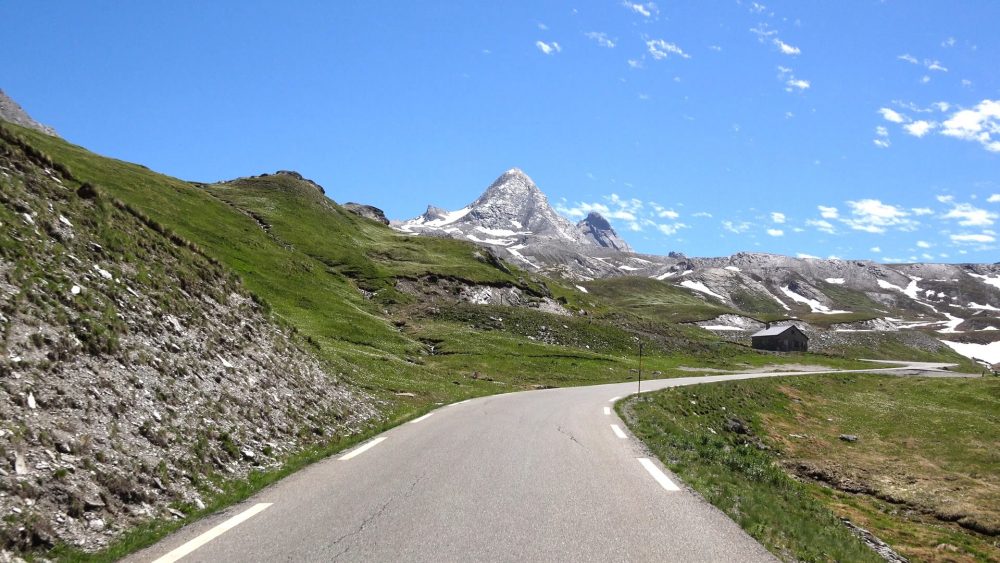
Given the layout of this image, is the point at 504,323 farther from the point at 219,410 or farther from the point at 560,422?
the point at 219,410

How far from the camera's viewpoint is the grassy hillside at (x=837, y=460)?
10630 millimetres

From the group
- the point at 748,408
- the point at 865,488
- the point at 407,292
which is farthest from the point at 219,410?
the point at 407,292

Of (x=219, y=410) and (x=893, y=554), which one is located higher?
(x=219, y=410)

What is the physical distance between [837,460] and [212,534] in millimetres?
30377

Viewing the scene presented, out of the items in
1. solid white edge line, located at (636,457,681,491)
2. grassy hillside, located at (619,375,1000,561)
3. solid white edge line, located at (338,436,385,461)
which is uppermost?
solid white edge line, located at (636,457,681,491)

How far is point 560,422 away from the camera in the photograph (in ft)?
68.1

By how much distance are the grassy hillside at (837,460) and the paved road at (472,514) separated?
3.43ft

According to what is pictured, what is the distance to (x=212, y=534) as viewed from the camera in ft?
24.7

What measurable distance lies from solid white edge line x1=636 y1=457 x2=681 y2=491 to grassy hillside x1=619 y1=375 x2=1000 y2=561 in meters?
0.44

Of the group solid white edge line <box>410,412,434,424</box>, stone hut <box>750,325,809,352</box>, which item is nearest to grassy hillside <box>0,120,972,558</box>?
solid white edge line <box>410,412,434,424</box>

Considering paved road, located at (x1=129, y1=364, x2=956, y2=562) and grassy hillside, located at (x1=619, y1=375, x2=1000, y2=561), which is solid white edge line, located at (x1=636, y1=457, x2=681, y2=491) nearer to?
paved road, located at (x1=129, y1=364, x2=956, y2=562)

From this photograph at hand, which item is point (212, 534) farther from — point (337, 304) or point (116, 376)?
point (337, 304)

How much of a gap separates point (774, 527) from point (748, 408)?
34.9 m

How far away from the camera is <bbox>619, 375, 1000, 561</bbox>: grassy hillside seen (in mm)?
10630
